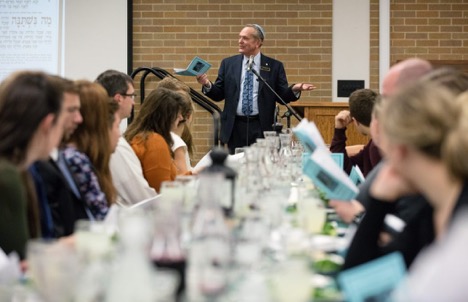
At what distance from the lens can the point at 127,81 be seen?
4.29 meters

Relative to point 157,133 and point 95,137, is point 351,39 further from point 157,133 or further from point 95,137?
point 95,137

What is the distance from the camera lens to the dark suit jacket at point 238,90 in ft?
23.0

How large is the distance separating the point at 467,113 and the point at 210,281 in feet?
1.87

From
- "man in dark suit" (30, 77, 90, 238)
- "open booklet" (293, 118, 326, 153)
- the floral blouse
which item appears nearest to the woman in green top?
"man in dark suit" (30, 77, 90, 238)

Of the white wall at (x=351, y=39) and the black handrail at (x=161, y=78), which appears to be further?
the white wall at (x=351, y=39)

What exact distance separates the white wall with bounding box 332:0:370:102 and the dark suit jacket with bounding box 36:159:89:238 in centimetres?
568

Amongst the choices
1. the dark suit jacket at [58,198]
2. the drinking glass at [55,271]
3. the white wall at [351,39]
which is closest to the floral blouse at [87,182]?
the dark suit jacket at [58,198]

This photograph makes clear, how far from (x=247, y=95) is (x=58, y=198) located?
4382mm

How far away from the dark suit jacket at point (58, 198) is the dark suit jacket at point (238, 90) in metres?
4.31

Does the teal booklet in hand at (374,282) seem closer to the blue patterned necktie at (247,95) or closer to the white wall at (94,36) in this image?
the blue patterned necktie at (247,95)

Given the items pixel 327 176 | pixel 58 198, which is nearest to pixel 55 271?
pixel 58 198

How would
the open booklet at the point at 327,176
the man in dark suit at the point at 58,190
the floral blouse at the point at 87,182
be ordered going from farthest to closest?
the floral blouse at the point at 87,182 → the open booklet at the point at 327,176 → the man in dark suit at the point at 58,190

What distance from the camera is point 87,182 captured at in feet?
9.79

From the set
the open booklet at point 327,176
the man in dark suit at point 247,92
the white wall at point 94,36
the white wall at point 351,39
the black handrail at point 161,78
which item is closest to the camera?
the open booklet at point 327,176
